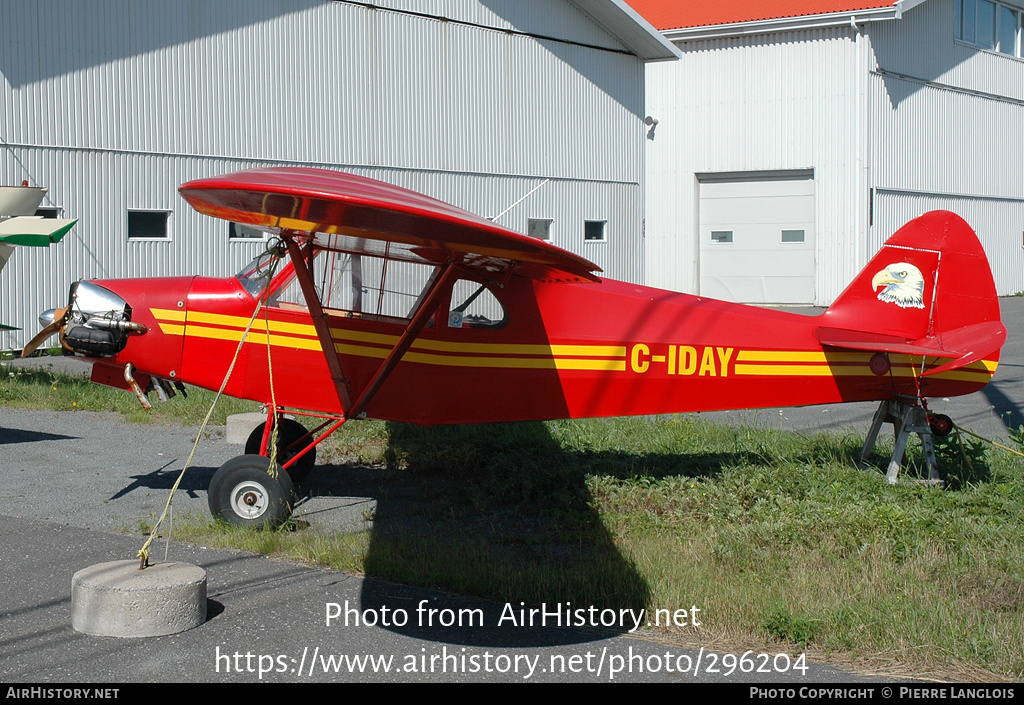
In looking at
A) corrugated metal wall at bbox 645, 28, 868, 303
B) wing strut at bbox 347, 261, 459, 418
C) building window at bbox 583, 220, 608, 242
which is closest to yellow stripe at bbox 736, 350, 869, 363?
wing strut at bbox 347, 261, 459, 418

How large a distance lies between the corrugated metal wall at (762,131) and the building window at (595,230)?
4.99m

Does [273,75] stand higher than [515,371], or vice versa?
[273,75]

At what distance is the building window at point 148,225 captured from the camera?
53.8ft

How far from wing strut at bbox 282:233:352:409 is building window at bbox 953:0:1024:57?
1059 inches

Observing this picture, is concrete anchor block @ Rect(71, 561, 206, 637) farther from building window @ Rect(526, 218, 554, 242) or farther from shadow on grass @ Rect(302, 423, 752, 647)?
building window @ Rect(526, 218, 554, 242)

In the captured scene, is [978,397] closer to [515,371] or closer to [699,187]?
[515,371]

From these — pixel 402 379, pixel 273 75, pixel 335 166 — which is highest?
pixel 273 75

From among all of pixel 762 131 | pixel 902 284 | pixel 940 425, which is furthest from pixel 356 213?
pixel 762 131

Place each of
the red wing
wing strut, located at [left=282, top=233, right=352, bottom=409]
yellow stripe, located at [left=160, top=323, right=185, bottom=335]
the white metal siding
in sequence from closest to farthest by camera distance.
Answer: the red wing → wing strut, located at [left=282, top=233, right=352, bottom=409] → yellow stripe, located at [left=160, top=323, right=185, bottom=335] → the white metal siding

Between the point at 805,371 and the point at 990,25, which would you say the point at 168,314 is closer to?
the point at 805,371

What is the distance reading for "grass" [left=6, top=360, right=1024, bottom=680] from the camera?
188 inches
